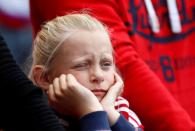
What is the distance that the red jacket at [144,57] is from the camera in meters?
1.59

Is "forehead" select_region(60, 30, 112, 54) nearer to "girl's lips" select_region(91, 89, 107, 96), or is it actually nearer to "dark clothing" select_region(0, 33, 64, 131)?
"girl's lips" select_region(91, 89, 107, 96)

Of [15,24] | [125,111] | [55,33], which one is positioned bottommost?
[15,24]

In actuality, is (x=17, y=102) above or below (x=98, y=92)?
above

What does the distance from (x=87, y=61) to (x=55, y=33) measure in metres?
0.13

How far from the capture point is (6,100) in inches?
33.9

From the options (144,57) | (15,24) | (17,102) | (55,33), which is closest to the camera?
(17,102)

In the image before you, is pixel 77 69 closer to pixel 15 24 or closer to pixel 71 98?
pixel 71 98

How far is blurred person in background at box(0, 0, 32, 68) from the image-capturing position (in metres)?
2.58

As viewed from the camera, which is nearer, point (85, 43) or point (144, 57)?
point (85, 43)

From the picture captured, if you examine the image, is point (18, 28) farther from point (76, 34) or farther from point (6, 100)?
point (6, 100)

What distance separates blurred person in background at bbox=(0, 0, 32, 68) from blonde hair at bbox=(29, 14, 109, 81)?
1124 millimetres

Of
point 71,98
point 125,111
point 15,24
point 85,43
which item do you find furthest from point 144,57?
point 15,24

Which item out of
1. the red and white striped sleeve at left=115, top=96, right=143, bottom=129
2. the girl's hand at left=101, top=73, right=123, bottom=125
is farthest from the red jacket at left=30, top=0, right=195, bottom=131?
the girl's hand at left=101, top=73, right=123, bottom=125

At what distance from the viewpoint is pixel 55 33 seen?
135 cm
